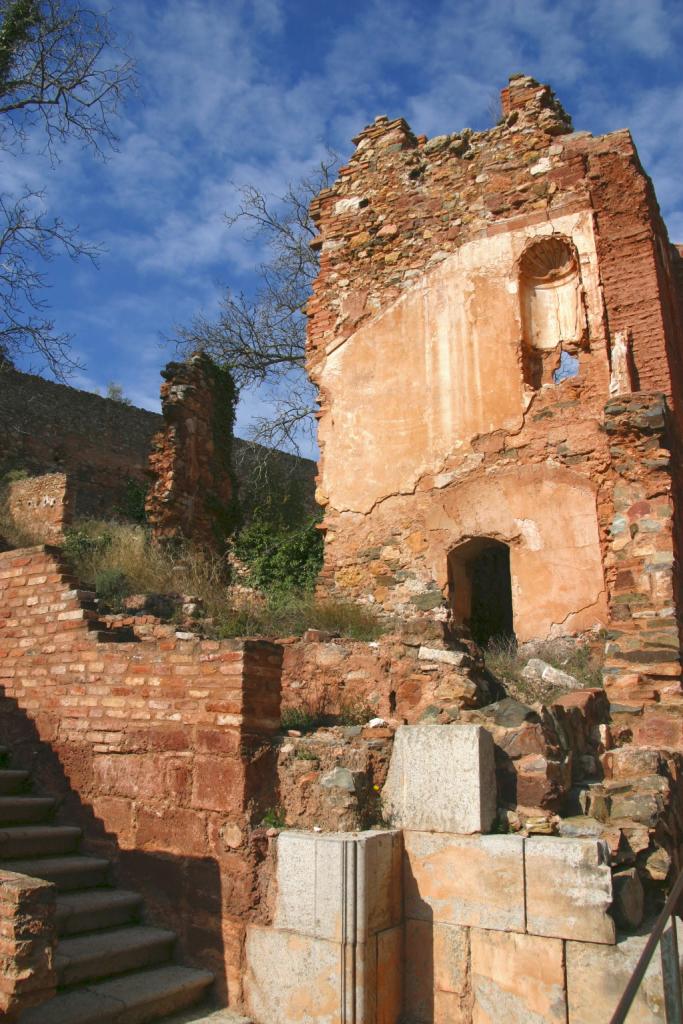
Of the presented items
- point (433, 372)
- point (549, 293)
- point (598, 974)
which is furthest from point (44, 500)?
point (598, 974)

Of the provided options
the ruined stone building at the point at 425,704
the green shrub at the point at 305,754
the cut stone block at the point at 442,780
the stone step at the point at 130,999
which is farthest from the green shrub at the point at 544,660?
the stone step at the point at 130,999

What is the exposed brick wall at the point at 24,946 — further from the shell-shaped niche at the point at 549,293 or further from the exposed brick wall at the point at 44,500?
the exposed brick wall at the point at 44,500

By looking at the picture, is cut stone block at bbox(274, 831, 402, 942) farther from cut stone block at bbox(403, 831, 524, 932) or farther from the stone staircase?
the stone staircase

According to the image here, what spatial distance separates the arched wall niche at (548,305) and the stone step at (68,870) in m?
7.08

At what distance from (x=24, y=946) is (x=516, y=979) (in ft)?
7.94

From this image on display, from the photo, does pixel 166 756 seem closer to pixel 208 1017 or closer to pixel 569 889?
pixel 208 1017

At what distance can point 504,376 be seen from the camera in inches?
402

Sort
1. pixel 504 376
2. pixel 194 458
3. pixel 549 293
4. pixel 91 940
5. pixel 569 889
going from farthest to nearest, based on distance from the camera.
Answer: pixel 194 458
pixel 549 293
pixel 504 376
pixel 91 940
pixel 569 889

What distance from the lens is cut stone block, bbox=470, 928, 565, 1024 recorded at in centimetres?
427

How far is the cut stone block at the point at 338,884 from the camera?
14.6 ft

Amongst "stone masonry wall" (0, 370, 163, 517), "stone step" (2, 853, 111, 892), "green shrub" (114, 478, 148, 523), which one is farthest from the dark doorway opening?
"stone masonry wall" (0, 370, 163, 517)

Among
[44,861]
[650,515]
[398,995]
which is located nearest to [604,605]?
[650,515]

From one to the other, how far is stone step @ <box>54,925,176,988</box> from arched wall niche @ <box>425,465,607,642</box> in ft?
17.6

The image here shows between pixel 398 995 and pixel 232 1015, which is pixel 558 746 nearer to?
pixel 398 995
